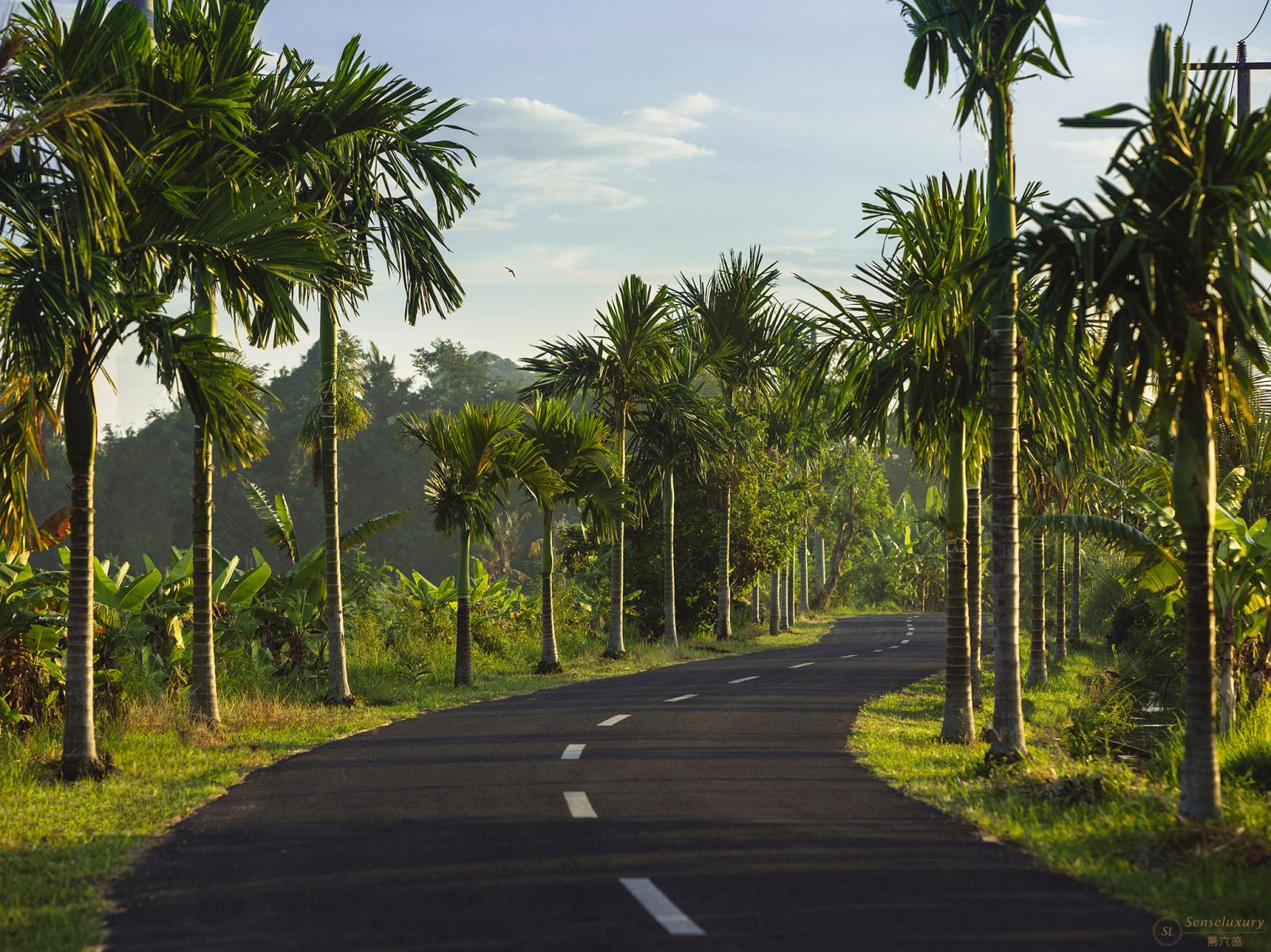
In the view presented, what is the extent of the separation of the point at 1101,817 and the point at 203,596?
10.7 metres

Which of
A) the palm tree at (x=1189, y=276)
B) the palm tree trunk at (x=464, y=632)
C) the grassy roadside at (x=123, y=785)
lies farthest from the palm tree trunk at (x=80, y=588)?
the palm tree trunk at (x=464, y=632)

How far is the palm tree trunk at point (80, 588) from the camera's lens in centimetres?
1162

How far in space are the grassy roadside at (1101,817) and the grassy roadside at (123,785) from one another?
6.00 m

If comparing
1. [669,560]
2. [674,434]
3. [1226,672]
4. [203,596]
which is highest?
[674,434]

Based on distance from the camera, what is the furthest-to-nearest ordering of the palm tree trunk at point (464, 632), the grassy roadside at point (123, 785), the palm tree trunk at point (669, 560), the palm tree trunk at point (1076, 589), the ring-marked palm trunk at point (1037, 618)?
the palm tree trunk at point (1076, 589)
the palm tree trunk at point (669, 560)
the ring-marked palm trunk at point (1037, 618)
the palm tree trunk at point (464, 632)
the grassy roadside at point (123, 785)

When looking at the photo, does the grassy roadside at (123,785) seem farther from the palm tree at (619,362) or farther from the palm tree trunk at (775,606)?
the palm tree trunk at (775,606)

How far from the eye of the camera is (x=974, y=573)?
2498cm

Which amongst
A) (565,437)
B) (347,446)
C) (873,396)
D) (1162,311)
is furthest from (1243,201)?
(347,446)

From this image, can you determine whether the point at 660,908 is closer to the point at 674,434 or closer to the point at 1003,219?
the point at 1003,219

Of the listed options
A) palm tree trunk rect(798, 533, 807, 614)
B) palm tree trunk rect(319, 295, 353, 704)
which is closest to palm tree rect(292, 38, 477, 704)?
palm tree trunk rect(319, 295, 353, 704)

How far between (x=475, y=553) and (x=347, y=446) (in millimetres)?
14236

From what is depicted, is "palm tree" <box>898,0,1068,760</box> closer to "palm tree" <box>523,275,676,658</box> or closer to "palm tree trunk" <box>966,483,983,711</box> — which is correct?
"palm tree trunk" <box>966,483,983,711</box>

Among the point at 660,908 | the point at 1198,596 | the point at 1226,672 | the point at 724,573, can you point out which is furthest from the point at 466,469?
the point at 724,573

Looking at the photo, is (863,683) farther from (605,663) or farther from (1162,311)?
(1162,311)
